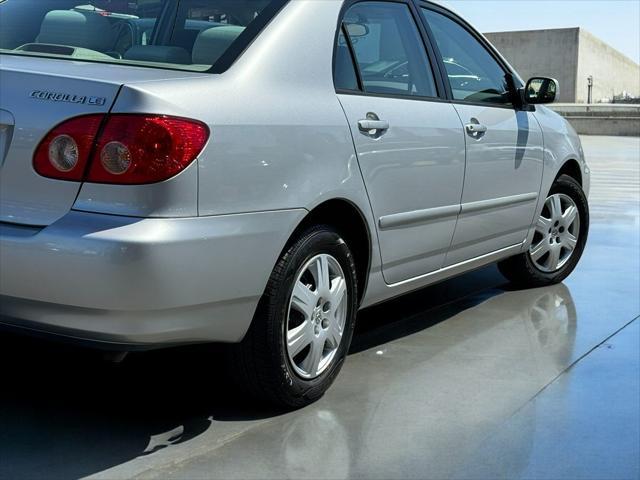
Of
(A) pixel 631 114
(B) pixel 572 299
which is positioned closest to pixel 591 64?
(A) pixel 631 114

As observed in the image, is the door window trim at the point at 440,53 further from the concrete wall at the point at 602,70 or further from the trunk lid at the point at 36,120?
the concrete wall at the point at 602,70

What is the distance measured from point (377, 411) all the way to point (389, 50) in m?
1.62

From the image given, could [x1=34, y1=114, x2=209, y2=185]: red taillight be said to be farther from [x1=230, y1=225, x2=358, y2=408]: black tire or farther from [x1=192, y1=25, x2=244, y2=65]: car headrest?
[x1=230, y1=225, x2=358, y2=408]: black tire

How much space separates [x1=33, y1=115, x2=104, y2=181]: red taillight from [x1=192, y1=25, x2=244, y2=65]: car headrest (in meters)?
0.58

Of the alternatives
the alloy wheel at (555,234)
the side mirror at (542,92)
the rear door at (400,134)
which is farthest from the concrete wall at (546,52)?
the rear door at (400,134)

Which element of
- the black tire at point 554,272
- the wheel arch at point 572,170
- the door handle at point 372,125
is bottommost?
the black tire at point 554,272

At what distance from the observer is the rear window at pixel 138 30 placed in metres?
3.32

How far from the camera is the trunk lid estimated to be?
9.32 ft

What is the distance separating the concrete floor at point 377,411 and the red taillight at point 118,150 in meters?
0.83

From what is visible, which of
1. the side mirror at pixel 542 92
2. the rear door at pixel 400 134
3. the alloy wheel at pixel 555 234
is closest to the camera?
the rear door at pixel 400 134

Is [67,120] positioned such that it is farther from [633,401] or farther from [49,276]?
[633,401]

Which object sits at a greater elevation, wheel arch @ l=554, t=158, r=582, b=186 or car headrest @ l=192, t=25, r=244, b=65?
car headrest @ l=192, t=25, r=244, b=65

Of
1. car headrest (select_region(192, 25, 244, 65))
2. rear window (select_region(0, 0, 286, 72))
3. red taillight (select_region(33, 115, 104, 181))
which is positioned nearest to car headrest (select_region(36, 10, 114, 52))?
rear window (select_region(0, 0, 286, 72))

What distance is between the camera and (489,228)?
4.80m
